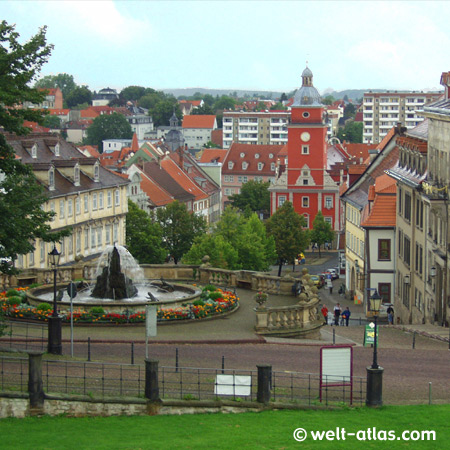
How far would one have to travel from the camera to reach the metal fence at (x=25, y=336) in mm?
37531

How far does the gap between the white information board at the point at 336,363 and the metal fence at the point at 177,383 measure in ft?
0.75

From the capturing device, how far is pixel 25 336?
39.0m

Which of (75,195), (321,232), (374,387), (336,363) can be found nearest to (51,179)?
(75,195)

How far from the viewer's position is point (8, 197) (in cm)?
3491

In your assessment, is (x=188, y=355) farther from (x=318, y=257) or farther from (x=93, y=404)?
(x=318, y=257)

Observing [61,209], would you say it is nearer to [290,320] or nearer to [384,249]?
[384,249]

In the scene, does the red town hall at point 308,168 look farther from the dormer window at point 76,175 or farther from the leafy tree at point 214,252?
the dormer window at point 76,175

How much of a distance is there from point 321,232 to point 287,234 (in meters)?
21.3

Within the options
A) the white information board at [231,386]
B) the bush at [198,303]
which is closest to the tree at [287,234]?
the bush at [198,303]

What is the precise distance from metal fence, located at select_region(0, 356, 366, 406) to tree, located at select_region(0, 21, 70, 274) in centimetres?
398

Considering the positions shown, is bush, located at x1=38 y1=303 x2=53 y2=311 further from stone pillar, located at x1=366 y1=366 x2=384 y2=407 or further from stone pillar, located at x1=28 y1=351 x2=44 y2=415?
stone pillar, located at x1=366 y1=366 x2=384 y2=407

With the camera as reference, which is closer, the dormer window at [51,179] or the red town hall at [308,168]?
the dormer window at [51,179]

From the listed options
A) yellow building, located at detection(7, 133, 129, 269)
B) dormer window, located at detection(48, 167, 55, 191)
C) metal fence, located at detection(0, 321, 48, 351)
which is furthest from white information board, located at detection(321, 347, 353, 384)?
dormer window, located at detection(48, 167, 55, 191)

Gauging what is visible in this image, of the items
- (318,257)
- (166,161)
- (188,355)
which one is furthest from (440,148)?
(166,161)
